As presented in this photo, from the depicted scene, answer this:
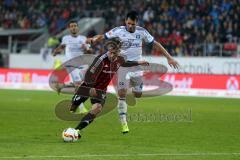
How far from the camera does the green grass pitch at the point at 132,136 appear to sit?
12.6m

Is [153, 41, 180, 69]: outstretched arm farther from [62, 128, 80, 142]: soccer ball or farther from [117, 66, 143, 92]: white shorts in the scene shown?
[62, 128, 80, 142]: soccer ball

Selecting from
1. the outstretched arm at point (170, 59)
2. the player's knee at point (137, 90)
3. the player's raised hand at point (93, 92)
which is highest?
the outstretched arm at point (170, 59)

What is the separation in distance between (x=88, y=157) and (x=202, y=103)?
56.9 ft

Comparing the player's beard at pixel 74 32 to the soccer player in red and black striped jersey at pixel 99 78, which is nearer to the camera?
the soccer player in red and black striped jersey at pixel 99 78

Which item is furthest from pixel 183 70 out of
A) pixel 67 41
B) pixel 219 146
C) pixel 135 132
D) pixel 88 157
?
pixel 88 157

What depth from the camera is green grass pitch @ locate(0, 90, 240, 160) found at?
41.3 ft

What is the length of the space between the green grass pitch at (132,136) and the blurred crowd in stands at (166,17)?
14.0 m

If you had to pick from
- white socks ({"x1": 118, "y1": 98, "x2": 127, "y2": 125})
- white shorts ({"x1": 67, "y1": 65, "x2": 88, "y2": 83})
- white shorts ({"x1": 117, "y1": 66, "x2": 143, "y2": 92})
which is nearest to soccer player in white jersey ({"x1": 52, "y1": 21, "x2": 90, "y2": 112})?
white shorts ({"x1": 67, "y1": 65, "x2": 88, "y2": 83})

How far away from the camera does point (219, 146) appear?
46.2 ft

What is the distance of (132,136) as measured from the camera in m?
15.8

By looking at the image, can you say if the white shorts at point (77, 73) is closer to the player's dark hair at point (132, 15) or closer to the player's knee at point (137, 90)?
the player's knee at point (137, 90)

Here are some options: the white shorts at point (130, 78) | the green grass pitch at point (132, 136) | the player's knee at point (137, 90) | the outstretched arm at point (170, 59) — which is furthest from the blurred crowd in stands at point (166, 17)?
the outstretched arm at point (170, 59)

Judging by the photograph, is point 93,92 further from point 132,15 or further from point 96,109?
point 132,15

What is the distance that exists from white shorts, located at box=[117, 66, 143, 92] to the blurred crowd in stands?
21.0m
